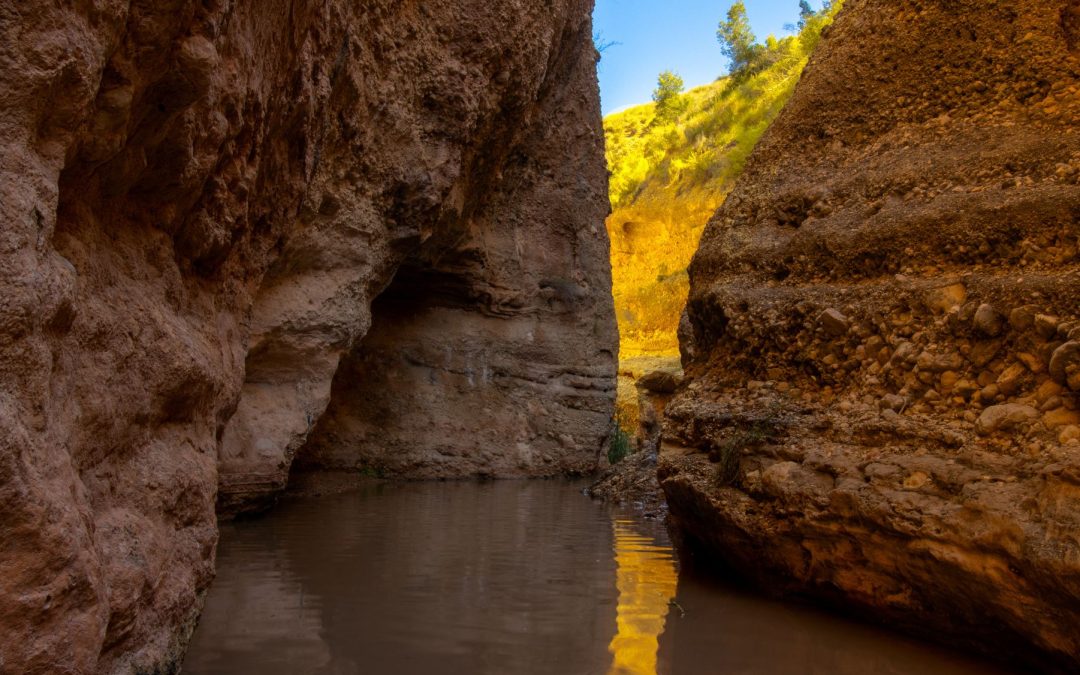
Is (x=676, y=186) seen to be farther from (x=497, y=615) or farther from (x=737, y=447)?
(x=497, y=615)

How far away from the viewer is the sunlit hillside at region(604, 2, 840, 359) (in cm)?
2602

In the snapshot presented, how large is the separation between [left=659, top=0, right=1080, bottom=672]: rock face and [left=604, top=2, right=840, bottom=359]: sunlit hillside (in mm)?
18211

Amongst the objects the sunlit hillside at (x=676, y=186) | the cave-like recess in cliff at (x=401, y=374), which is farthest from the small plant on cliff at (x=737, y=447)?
the sunlit hillside at (x=676, y=186)

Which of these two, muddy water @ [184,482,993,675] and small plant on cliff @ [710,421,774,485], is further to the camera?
small plant on cliff @ [710,421,774,485]

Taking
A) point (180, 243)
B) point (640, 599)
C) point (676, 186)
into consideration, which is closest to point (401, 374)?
point (640, 599)

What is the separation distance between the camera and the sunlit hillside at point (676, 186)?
85.4 ft

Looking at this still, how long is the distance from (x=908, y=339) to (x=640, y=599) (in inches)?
66.9

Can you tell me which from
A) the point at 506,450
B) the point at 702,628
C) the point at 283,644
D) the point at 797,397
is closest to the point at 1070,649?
the point at 702,628

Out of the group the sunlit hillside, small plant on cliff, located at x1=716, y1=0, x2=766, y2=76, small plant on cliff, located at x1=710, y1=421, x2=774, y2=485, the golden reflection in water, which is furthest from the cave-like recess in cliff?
small plant on cliff, located at x1=716, y1=0, x2=766, y2=76

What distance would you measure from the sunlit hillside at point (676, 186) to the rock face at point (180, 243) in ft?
53.1

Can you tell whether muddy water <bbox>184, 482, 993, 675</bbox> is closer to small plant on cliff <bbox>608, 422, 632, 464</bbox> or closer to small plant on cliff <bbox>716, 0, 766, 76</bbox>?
small plant on cliff <bbox>608, 422, 632, 464</bbox>

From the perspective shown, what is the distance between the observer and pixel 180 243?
10.2ft

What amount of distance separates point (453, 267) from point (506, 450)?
2319 mm

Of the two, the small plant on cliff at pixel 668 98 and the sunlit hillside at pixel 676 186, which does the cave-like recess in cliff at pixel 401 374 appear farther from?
the small plant on cliff at pixel 668 98
